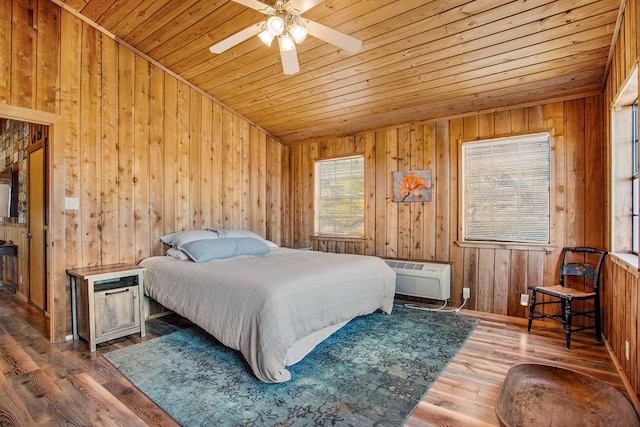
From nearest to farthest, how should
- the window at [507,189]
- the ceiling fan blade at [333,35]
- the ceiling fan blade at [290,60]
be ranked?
the ceiling fan blade at [333,35] < the ceiling fan blade at [290,60] < the window at [507,189]

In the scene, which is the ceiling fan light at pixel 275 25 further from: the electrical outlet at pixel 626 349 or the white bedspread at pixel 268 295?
the electrical outlet at pixel 626 349

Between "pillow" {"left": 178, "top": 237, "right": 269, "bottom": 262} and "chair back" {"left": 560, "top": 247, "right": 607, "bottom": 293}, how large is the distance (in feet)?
10.4

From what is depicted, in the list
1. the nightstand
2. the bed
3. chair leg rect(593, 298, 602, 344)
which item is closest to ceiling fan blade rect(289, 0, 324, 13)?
the bed

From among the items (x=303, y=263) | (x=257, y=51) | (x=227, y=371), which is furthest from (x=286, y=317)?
(x=257, y=51)

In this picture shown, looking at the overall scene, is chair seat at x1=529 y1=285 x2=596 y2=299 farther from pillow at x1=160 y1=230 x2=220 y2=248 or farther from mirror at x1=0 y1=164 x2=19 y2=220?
mirror at x1=0 y1=164 x2=19 y2=220

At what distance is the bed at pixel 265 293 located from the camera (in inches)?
85.4

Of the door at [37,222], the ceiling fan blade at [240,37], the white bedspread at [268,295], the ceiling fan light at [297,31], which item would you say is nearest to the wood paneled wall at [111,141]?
the white bedspread at [268,295]

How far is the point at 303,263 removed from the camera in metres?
3.15

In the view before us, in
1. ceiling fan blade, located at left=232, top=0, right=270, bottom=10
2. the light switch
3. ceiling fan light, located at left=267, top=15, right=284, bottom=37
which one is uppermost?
ceiling fan blade, located at left=232, top=0, right=270, bottom=10

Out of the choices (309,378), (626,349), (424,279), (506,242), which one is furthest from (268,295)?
(506,242)

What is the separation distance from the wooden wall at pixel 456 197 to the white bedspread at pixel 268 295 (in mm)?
985

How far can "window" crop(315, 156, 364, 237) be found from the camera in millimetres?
4812

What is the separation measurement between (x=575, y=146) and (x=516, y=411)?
2.89 m

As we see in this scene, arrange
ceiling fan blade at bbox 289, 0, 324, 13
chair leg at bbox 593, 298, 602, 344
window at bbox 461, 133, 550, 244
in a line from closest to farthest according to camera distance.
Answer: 1. ceiling fan blade at bbox 289, 0, 324, 13
2. chair leg at bbox 593, 298, 602, 344
3. window at bbox 461, 133, 550, 244
